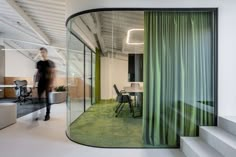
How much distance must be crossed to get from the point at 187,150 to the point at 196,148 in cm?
22

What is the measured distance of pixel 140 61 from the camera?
3.72 metres

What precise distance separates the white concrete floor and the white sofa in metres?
0.17

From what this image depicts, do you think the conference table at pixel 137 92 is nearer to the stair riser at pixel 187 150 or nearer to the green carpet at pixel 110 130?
the green carpet at pixel 110 130

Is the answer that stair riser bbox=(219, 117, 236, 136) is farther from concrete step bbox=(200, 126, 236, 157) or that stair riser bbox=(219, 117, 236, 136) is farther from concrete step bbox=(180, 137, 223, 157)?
concrete step bbox=(180, 137, 223, 157)

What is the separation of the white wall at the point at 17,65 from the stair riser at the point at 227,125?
1158 centimetres

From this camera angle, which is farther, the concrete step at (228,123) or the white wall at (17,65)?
the white wall at (17,65)

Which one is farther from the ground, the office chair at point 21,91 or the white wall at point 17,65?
the white wall at point 17,65

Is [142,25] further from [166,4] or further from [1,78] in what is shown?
[1,78]

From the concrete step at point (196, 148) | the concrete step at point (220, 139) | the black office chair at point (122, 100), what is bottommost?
the concrete step at point (196, 148)

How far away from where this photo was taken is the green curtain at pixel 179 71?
Answer: 357cm

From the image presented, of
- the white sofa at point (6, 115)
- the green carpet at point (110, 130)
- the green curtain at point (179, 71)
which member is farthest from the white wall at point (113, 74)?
the white sofa at point (6, 115)

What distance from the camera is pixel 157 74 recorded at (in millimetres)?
3633

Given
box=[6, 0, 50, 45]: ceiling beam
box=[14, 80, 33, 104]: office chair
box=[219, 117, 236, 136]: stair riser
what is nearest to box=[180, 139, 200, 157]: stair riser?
box=[219, 117, 236, 136]: stair riser

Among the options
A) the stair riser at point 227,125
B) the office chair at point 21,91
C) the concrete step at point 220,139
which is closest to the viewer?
the concrete step at point 220,139
